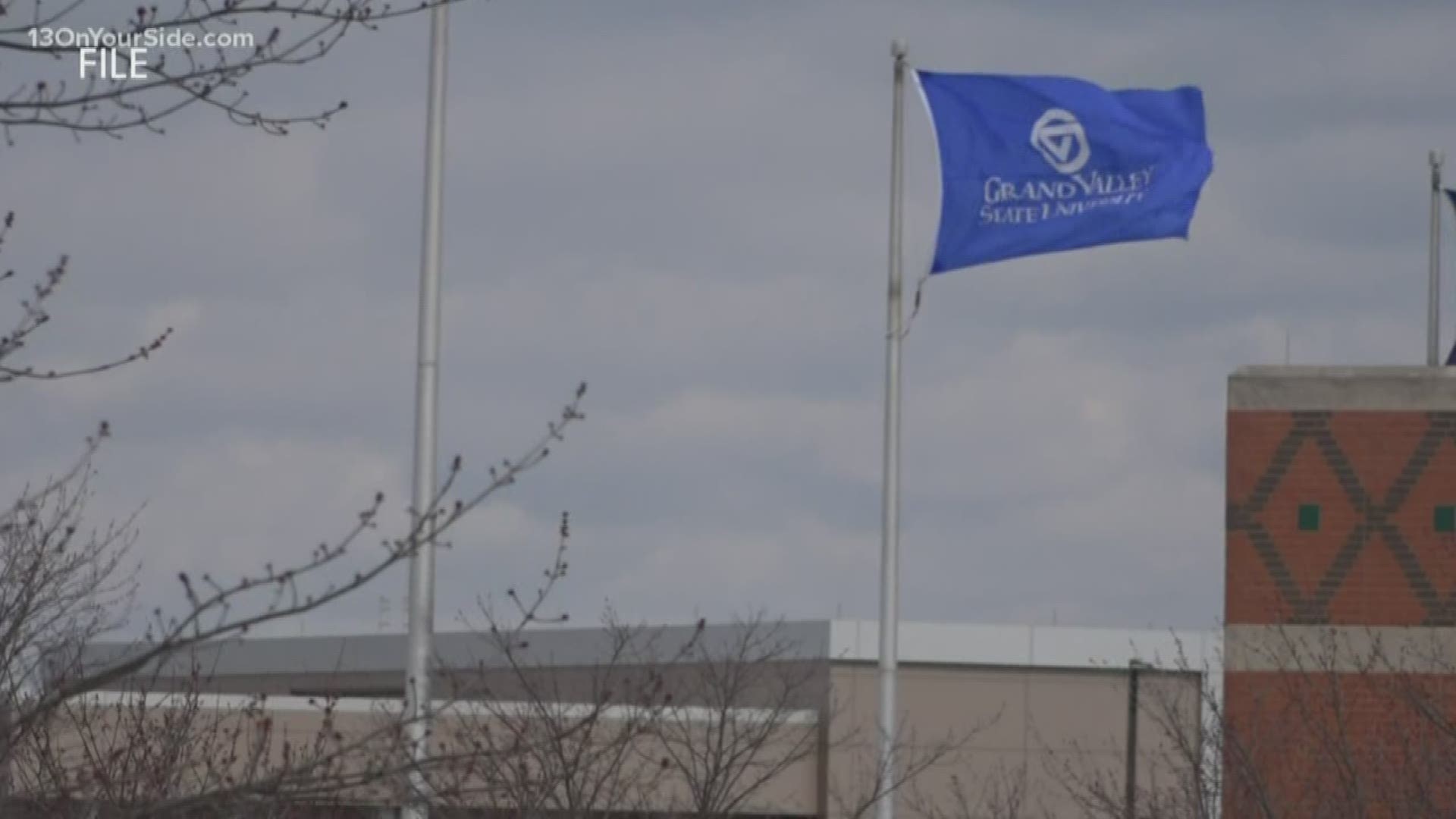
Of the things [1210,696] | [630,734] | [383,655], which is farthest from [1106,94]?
[383,655]

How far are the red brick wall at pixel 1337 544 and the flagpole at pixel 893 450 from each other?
13.2ft

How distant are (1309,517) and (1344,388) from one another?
123cm

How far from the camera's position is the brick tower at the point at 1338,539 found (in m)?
26.0

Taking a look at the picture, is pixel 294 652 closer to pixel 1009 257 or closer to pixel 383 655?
pixel 383 655

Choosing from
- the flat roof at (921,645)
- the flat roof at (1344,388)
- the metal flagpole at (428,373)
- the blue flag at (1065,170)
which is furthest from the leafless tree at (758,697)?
the metal flagpole at (428,373)

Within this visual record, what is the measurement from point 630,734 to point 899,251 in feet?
37.7

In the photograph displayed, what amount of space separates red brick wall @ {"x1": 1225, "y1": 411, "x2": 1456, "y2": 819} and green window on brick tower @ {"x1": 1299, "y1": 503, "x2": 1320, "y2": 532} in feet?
0.12

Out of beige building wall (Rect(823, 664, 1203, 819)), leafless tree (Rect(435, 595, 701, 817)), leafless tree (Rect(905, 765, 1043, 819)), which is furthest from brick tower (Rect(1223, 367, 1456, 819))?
beige building wall (Rect(823, 664, 1203, 819))

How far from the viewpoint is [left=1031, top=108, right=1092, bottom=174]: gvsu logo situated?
900 inches

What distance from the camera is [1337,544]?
26344mm

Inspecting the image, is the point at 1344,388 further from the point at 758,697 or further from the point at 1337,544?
the point at 758,697

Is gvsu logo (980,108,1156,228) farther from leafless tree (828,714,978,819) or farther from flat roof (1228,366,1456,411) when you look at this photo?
leafless tree (828,714,978,819)

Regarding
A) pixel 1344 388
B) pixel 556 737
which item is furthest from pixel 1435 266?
pixel 556 737

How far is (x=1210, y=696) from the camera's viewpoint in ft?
78.0
